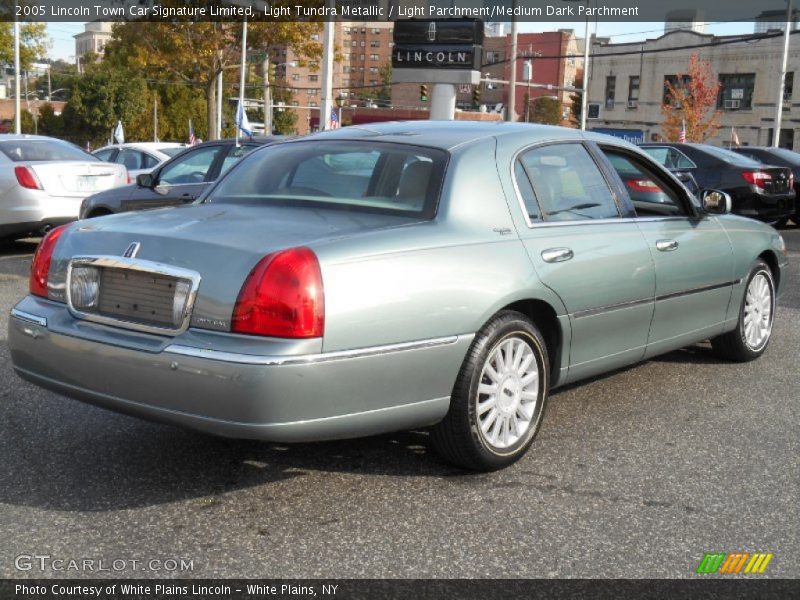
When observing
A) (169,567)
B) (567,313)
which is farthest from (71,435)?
(567,313)

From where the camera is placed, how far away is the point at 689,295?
18.7 ft

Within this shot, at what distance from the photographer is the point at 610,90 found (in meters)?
65.8

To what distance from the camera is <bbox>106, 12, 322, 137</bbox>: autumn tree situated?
113 feet

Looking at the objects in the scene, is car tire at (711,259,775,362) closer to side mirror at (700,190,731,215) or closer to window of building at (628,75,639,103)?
side mirror at (700,190,731,215)

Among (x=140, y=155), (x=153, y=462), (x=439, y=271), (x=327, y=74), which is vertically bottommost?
(x=153, y=462)

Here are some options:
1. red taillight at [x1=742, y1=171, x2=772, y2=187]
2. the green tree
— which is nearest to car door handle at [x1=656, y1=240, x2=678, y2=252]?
red taillight at [x1=742, y1=171, x2=772, y2=187]

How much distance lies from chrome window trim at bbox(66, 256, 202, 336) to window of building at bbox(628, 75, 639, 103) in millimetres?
62858

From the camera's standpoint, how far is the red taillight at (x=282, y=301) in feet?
12.0

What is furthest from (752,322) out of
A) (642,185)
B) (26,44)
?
(26,44)

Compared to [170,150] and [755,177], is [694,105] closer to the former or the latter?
[755,177]

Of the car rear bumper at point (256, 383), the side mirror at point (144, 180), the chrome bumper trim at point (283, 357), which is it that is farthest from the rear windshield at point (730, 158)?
the chrome bumper trim at point (283, 357)

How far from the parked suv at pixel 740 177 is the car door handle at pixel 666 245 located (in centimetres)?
1131

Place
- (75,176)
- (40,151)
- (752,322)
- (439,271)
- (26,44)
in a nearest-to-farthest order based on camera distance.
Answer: (439,271), (752,322), (75,176), (40,151), (26,44)

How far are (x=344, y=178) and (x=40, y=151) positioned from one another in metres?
8.76
